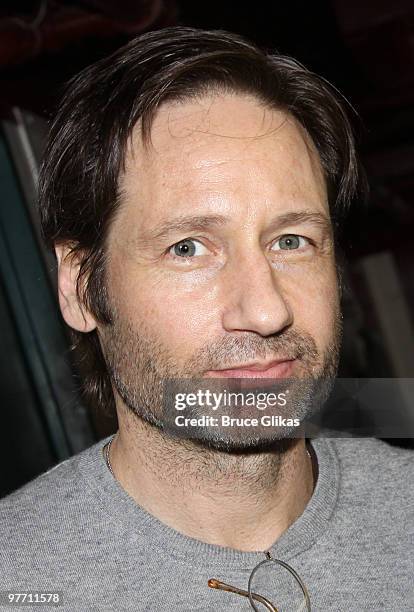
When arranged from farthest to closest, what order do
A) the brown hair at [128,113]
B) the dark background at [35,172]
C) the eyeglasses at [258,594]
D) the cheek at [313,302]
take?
1. the dark background at [35,172]
2. the brown hair at [128,113]
3. the cheek at [313,302]
4. the eyeglasses at [258,594]

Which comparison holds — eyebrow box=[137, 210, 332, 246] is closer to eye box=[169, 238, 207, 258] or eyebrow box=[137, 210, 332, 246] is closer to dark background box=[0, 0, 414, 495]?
eye box=[169, 238, 207, 258]

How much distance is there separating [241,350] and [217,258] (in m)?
0.17

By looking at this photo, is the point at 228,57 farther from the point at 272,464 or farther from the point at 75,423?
the point at 75,423

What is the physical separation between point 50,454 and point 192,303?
1.68 metres

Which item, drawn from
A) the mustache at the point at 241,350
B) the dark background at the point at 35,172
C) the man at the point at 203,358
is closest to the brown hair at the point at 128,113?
the man at the point at 203,358

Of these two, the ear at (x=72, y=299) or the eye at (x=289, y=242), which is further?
the ear at (x=72, y=299)

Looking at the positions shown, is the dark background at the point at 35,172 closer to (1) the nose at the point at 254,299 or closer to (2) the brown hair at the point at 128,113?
(2) the brown hair at the point at 128,113

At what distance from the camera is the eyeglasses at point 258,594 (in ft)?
4.45

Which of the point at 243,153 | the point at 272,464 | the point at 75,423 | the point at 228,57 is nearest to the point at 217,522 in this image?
the point at 272,464

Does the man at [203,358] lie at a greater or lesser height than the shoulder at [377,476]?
greater

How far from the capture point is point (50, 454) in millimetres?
2951

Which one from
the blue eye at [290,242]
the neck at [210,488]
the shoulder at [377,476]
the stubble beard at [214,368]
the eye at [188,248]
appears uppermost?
the eye at [188,248]

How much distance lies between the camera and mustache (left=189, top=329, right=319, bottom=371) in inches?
54.3

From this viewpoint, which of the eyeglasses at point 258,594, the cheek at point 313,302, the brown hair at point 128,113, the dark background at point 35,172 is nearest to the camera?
the eyeglasses at point 258,594
